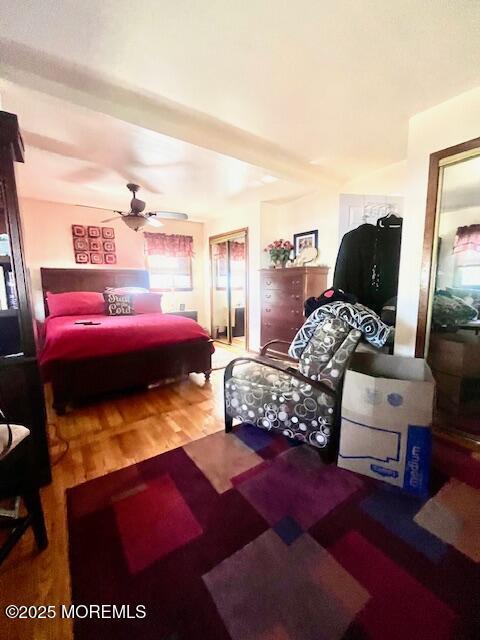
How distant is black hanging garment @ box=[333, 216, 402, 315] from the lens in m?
2.56

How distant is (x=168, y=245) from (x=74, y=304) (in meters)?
2.04

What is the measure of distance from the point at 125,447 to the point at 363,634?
1604 millimetres

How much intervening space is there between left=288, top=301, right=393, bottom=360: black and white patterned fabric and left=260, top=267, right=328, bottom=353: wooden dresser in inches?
56.8

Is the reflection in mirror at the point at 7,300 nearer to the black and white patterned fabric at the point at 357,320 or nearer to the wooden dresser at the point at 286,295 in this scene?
the black and white patterned fabric at the point at 357,320

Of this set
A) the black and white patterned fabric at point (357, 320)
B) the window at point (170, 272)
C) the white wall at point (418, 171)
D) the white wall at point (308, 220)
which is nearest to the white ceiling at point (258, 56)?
the white wall at point (418, 171)

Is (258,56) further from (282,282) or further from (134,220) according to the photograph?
(282,282)

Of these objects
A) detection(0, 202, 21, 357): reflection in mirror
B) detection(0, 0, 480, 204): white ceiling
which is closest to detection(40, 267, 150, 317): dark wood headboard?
detection(0, 202, 21, 357): reflection in mirror

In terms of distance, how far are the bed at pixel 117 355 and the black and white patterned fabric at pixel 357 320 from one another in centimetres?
148

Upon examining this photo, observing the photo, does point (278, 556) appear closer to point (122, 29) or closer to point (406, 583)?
point (406, 583)

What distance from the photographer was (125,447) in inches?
74.7

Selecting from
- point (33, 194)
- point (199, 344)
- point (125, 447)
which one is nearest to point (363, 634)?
point (125, 447)

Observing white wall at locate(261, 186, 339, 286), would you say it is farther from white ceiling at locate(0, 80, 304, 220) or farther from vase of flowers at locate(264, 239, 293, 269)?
white ceiling at locate(0, 80, 304, 220)

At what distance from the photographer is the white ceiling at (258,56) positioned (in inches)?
49.1

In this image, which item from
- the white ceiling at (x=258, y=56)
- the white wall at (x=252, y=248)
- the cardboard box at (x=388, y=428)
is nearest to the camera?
the white ceiling at (x=258, y=56)
